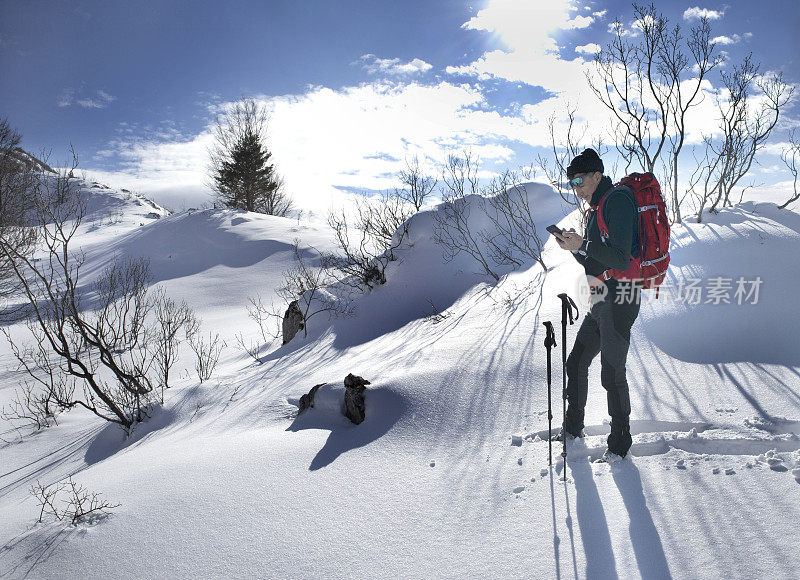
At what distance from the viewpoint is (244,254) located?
16469 mm

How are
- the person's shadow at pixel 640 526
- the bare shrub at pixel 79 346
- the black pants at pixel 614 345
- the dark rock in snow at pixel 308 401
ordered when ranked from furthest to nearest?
the bare shrub at pixel 79 346, the dark rock in snow at pixel 308 401, the black pants at pixel 614 345, the person's shadow at pixel 640 526

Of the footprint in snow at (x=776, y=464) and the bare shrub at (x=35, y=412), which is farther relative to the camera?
the bare shrub at (x=35, y=412)

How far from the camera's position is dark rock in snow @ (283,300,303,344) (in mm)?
9812

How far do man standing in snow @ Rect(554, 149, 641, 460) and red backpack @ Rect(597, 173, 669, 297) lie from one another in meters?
0.05

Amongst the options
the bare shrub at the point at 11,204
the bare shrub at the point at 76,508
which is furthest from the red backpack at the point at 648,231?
the bare shrub at the point at 11,204

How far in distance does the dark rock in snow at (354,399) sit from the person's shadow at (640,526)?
2.02m

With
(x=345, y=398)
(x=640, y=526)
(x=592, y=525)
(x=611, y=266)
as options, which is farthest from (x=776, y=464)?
(x=345, y=398)

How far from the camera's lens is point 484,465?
9.03 ft

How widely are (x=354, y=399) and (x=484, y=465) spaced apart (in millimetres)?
1405

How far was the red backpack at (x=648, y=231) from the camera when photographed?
7.57 feet

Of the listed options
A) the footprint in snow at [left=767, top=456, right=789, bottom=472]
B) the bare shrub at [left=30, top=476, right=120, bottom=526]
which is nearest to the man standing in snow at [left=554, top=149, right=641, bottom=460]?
the footprint in snow at [left=767, top=456, right=789, bottom=472]

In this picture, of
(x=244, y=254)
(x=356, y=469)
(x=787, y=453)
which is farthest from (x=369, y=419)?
(x=244, y=254)

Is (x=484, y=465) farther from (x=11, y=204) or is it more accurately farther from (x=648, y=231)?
(x=11, y=204)

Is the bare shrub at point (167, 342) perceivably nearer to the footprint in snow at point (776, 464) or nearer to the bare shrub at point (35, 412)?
the bare shrub at point (35, 412)
